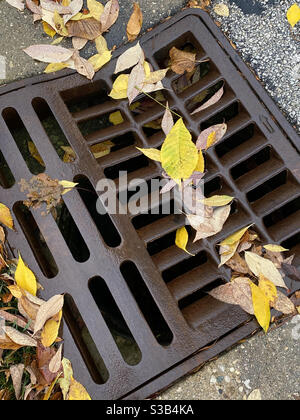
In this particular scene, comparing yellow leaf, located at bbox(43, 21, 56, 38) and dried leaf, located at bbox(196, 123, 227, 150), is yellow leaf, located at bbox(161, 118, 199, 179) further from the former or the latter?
yellow leaf, located at bbox(43, 21, 56, 38)

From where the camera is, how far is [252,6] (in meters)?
1.71

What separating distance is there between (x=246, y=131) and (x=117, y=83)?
0.49 m

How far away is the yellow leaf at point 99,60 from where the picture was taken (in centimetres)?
166

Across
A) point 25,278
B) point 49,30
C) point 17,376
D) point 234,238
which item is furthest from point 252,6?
point 17,376

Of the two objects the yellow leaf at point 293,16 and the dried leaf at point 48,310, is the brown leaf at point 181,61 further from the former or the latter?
the dried leaf at point 48,310

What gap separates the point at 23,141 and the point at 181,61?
2.05 ft

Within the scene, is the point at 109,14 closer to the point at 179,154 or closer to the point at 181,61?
the point at 181,61

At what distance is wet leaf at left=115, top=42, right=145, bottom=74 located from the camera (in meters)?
1.65

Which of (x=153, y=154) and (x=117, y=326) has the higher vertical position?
(x=153, y=154)

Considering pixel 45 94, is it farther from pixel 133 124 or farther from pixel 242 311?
pixel 242 311

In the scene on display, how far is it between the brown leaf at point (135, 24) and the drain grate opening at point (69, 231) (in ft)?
2.08

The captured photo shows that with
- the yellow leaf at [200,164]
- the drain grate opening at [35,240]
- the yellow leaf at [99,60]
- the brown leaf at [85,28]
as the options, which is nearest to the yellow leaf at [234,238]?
the yellow leaf at [200,164]

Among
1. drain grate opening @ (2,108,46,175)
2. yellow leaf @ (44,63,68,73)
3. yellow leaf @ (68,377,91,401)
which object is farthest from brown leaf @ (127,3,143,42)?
yellow leaf @ (68,377,91,401)

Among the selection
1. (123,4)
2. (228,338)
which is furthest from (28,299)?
(123,4)
